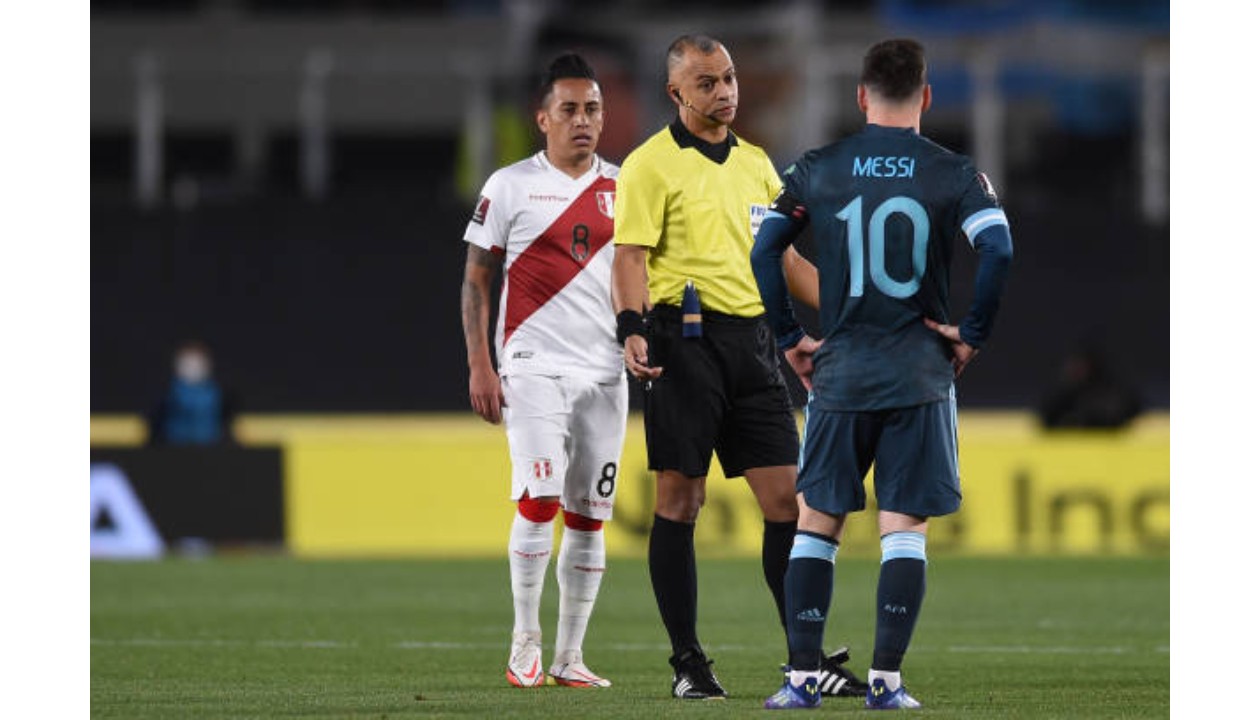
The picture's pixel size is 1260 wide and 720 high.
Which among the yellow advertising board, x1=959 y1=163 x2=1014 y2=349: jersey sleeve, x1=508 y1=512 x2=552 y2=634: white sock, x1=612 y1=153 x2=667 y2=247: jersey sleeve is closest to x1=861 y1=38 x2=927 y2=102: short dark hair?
x1=959 y1=163 x2=1014 y2=349: jersey sleeve

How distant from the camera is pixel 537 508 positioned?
8.85 metres

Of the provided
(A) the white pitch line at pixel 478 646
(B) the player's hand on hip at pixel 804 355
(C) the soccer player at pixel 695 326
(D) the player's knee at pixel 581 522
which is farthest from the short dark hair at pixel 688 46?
(A) the white pitch line at pixel 478 646

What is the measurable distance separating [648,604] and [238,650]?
148 inches

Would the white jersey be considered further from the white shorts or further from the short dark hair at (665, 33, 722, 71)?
the short dark hair at (665, 33, 722, 71)

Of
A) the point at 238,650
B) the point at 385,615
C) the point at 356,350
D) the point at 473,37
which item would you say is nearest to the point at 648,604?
the point at 385,615

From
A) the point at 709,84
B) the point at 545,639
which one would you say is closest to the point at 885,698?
the point at 709,84

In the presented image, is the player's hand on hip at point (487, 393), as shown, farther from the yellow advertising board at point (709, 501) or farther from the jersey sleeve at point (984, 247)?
the yellow advertising board at point (709, 501)

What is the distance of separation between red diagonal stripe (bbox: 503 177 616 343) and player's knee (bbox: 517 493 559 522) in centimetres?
64

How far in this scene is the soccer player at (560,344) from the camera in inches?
348

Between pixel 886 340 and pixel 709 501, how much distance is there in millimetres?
11330

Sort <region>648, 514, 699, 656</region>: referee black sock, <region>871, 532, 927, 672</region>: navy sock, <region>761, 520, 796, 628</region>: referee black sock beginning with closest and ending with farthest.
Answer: <region>871, 532, 927, 672</region>: navy sock → <region>648, 514, 699, 656</region>: referee black sock → <region>761, 520, 796, 628</region>: referee black sock

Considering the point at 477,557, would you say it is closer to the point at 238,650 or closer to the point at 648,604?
the point at 648,604

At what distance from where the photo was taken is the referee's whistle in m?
8.30

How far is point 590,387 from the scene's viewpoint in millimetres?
8867
